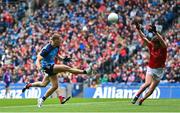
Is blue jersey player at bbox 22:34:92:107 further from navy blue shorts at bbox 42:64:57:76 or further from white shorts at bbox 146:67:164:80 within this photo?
white shorts at bbox 146:67:164:80

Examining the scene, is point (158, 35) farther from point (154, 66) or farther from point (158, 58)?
point (154, 66)

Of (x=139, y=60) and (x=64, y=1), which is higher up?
(x=64, y=1)

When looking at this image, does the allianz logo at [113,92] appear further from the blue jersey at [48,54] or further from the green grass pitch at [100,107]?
the blue jersey at [48,54]

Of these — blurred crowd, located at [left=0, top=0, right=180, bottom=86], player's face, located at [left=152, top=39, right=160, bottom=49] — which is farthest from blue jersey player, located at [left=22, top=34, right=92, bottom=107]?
blurred crowd, located at [left=0, top=0, right=180, bottom=86]

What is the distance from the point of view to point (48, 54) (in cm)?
2097

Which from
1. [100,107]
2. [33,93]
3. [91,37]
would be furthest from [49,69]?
[91,37]

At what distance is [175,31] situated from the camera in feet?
121

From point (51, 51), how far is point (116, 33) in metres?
18.9

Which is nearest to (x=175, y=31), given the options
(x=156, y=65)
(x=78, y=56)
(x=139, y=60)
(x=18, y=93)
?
(x=139, y=60)

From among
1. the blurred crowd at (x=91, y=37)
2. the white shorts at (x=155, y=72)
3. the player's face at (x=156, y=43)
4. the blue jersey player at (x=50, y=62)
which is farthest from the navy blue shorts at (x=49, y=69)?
the blurred crowd at (x=91, y=37)

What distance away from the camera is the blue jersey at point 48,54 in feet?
68.5

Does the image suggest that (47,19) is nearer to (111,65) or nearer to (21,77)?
(21,77)

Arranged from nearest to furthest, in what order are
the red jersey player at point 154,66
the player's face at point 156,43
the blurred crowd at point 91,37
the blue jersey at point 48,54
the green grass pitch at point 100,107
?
the green grass pitch at point 100,107 < the blue jersey at point 48,54 < the player's face at point 156,43 < the red jersey player at point 154,66 < the blurred crowd at point 91,37

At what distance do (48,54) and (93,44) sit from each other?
19100 millimetres
